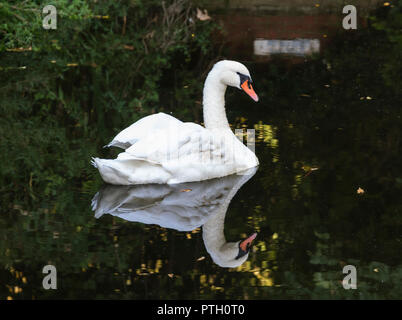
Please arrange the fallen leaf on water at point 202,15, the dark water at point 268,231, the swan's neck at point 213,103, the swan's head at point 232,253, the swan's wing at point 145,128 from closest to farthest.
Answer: the dark water at point 268,231
the swan's head at point 232,253
the swan's wing at point 145,128
the swan's neck at point 213,103
the fallen leaf on water at point 202,15

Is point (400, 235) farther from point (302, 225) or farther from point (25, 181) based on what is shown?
point (25, 181)

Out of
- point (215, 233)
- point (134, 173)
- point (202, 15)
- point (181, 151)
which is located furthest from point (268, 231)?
point (202, 15)

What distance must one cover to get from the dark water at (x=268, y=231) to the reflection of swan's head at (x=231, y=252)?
0.20 feet

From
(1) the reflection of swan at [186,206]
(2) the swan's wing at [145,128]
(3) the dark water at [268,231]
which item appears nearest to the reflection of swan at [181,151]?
(2) the swan's wing at [145,128]

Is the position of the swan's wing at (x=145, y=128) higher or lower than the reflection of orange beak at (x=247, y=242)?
higher

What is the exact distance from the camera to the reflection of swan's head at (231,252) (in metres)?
6.45

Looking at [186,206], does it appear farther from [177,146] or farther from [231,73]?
[231,73]

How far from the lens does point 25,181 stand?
8.40 meters

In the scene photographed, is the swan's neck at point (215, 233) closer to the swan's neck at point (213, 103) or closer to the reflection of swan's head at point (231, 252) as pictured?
the reflection of swan's head at point (231, 252)

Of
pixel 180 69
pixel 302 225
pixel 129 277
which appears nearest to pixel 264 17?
pixel 180 69

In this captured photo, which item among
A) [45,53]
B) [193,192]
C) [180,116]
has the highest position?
[45,53]

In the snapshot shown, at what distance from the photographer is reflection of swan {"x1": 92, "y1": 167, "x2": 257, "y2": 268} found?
266 inches

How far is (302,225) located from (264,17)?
387 inches

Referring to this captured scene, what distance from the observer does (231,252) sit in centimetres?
663
